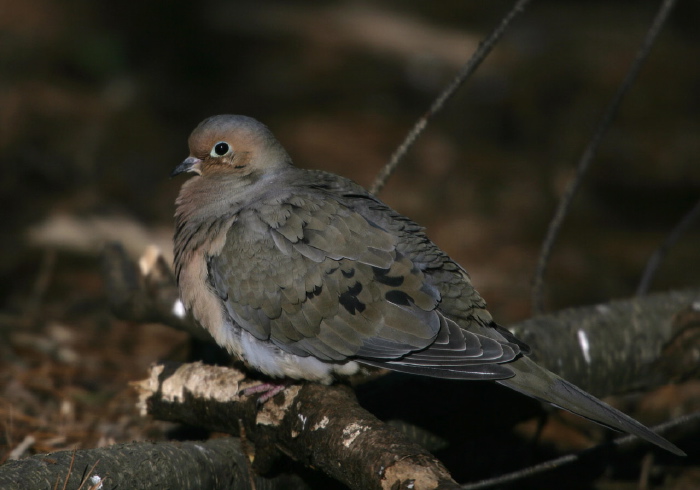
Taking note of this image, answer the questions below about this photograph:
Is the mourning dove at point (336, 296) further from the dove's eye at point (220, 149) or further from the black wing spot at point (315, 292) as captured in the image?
the dove's eye at point (220, 149)

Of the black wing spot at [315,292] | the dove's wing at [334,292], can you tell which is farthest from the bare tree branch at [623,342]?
the black wing spot at [315,292]

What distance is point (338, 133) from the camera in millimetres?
7637

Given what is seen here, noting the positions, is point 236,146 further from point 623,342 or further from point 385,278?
point 623,342

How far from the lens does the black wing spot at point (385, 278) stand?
279 centimetres

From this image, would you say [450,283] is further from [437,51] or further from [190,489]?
[437,51]

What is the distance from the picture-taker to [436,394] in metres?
3.07

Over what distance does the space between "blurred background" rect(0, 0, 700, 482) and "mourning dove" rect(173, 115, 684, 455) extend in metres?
1.25

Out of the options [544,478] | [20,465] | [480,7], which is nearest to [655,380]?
[544,478]

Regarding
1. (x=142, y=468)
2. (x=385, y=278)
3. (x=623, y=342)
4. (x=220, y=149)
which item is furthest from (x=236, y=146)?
(x=623, y=342)

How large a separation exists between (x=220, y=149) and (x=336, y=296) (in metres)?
0.95

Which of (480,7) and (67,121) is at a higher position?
(480,7)

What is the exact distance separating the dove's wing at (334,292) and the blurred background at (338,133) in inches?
53.0

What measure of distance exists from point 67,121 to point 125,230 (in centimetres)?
209

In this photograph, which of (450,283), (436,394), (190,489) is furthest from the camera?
(436,394)
